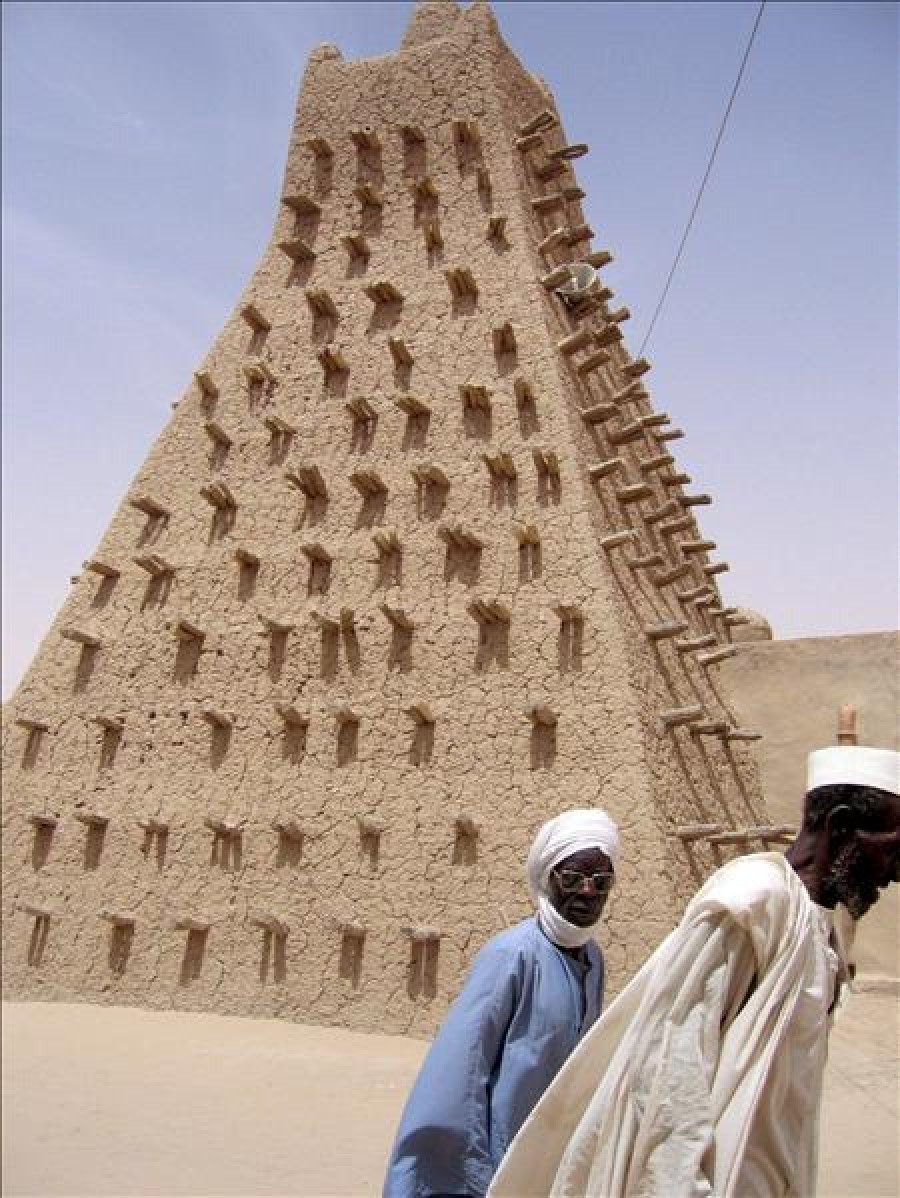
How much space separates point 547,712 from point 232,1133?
A: 333cm

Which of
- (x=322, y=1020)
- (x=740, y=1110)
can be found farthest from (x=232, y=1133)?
(x=740, y=1110)

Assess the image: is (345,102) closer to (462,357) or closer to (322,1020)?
(462,357)

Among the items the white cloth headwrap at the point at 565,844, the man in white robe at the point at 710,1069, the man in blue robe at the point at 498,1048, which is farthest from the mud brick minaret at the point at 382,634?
the man in white robe at the point at 710,1069

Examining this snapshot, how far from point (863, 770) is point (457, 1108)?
45.5 inches

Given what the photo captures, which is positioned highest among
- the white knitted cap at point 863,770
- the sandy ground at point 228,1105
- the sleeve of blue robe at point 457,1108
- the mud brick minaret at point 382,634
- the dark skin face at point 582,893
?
the mud brick minaret at point 382,634

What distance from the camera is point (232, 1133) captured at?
5430 millimetres

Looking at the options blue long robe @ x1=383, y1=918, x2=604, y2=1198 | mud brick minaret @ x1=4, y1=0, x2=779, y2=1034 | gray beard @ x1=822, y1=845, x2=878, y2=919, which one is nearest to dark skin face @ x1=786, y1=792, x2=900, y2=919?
gray beard @ x1=822, y1=845, x2=878, y2=919

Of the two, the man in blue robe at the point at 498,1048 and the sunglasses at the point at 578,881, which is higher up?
the sunglasses at the point at 578,881

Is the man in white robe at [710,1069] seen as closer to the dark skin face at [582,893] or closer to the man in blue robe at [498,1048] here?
the man in blue robe at [498,1048]

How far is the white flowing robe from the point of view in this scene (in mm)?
1989

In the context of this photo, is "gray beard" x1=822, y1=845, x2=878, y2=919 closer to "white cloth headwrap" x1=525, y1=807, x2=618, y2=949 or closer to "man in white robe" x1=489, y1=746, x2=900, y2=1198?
"man in white robe" x1=489, y1=746, x2=900, y2=1198

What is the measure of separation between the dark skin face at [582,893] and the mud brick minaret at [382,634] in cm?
419

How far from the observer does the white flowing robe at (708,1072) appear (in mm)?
1989

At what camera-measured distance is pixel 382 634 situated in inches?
339
